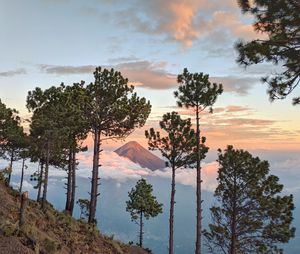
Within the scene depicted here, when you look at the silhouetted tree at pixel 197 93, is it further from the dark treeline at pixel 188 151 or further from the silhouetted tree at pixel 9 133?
the silhouetted tree at pixel 9 133

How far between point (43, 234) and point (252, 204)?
18.9 meters

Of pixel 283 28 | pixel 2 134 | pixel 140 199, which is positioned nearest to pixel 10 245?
pixel 283 28

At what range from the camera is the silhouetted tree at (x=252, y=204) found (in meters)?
32.0

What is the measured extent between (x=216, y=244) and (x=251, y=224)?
354cm

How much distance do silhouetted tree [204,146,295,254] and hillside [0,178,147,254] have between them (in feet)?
30.3

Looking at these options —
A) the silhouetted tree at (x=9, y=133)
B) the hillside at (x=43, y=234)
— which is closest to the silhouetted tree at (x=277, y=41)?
the hillside at (x=43, y=234)

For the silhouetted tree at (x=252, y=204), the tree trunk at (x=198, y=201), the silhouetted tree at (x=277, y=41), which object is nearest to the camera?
the silhouetted tree at (x=277, y=41)

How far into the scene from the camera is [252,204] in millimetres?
32625

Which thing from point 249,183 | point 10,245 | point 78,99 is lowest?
point 10,245

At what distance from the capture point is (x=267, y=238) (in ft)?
106

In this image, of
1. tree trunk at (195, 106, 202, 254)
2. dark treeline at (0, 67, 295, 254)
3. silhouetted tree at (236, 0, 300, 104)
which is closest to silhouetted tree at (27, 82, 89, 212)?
dark treeline at (0, 67, 295, 254)

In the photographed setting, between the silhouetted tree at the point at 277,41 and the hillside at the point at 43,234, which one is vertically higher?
the silhouetted tree at the point at 277,41

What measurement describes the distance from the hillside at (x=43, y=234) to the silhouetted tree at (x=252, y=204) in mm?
9230

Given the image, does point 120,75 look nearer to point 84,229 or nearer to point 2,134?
point 84,229
